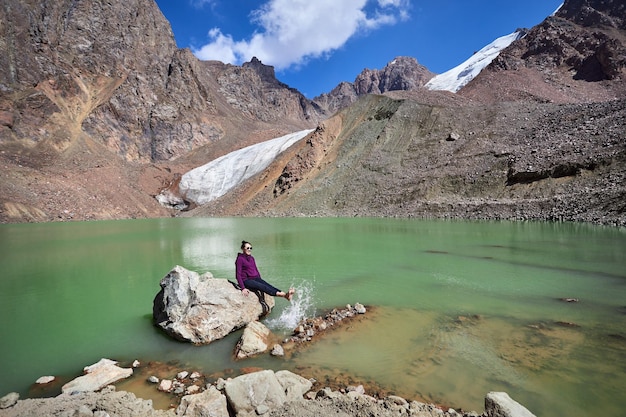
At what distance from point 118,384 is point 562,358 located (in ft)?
21.7

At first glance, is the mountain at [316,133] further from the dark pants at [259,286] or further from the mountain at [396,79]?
the mountain at [396,79]

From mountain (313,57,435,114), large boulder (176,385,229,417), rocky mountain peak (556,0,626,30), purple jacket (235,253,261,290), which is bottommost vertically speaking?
large boulder (176,385,229,417)

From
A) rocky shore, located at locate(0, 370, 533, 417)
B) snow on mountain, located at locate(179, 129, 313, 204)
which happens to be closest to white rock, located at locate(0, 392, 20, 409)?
rocky shore, located at locate(0, 370, 533, 417)

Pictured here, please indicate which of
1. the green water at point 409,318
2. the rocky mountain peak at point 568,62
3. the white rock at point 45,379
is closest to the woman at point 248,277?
the green water at point 409,318

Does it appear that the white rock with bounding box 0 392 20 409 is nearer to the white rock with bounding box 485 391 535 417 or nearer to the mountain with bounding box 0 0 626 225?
the white rock with bounding box 485 391 535 417

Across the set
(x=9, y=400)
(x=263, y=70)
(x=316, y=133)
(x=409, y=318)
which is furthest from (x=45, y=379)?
(x=263, y=70)

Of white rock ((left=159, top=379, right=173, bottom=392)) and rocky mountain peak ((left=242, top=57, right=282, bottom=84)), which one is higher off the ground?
rocky mountain peak ((left=242, top=57, right=282, bottom=84))

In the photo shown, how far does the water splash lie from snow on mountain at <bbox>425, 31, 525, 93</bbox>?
12696cm

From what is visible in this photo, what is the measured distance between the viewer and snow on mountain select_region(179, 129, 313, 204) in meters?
66.6

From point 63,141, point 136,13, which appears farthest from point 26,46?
point 136,13

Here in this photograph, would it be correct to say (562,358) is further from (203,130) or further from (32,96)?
(203,130)

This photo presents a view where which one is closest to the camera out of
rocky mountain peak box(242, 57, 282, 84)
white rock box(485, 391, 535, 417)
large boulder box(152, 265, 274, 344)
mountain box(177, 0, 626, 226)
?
white rock box(485, 391, 535, 417)

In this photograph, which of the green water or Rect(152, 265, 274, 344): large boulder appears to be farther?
Rect(152, 265, 274, 344): large boulder

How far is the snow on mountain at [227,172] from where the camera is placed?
66625mm
